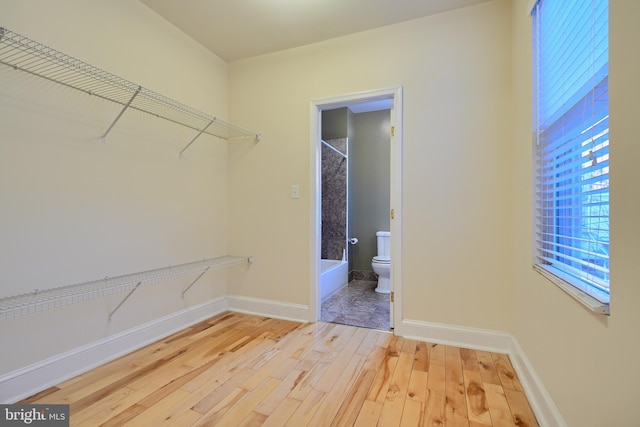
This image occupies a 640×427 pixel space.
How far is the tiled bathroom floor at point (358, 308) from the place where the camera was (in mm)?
2650

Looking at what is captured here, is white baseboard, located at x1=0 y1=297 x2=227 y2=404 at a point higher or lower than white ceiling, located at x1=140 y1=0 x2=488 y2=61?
lower

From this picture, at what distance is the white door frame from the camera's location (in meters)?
2.31

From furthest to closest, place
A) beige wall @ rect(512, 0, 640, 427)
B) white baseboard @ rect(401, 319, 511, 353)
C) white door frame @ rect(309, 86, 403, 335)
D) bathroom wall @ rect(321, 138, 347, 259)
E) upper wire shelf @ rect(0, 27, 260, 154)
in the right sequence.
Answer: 1. bathroom wall @ rect(321, 138, 347, 259)
2. white door frame @ rect(309, 86, 403, 335)
3. white baseboard @ rect(401, 319, 511, 353)
4. upper wire shelf @ rect(0, 27, 260, 154)
5. beige wall @ rect(512, 0, 640, 427)

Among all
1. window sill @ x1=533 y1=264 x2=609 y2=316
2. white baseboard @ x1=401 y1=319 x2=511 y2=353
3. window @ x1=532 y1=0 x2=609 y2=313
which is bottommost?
white baseboard @ x1=401 y1=319 x2=511 y2=353

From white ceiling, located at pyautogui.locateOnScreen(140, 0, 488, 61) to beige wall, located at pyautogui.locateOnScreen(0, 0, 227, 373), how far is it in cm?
19

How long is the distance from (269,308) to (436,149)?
6.53 ft

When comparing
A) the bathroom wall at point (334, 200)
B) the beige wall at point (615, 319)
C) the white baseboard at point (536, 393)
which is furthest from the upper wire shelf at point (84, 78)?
the white baseboard at point (536, 393)

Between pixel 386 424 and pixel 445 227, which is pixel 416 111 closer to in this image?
pixel 445 227

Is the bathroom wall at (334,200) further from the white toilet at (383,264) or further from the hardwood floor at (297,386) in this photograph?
the hardwood floor at (297,386)

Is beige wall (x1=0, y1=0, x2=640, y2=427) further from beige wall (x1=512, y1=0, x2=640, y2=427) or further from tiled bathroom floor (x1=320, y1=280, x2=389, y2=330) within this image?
tiled bathroom floor (x1=320, y1=280, x2=389, y2=330)

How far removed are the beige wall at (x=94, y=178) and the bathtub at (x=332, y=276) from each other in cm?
130

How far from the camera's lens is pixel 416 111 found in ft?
7.46

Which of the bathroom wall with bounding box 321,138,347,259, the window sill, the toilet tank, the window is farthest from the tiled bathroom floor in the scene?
the window

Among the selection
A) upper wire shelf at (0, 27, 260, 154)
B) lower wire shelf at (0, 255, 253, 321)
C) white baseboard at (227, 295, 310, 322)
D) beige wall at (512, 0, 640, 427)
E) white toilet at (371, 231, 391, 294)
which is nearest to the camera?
beige wall at (512, 0, 640, 427)
